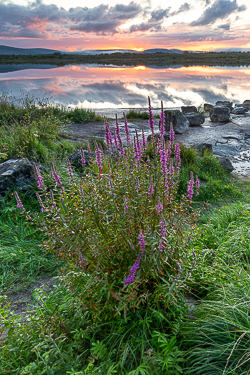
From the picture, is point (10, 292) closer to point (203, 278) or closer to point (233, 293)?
point (203, 278)

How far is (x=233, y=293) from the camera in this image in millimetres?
2643

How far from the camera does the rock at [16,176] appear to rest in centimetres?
573

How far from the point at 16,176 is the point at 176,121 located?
868cm

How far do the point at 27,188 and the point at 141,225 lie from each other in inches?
167

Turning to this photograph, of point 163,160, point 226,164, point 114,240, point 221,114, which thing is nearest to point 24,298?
point 114,240

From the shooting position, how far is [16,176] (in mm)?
5887

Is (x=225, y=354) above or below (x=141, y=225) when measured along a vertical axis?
below

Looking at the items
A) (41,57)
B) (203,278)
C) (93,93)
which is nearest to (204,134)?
(203,278)

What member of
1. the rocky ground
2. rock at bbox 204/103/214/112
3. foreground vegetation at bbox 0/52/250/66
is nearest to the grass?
the rocky ground

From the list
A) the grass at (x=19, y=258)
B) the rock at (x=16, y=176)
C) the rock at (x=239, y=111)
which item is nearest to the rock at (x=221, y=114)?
the rock at (x=239, y=111)

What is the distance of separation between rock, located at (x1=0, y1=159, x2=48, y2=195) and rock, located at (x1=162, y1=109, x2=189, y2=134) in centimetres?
757

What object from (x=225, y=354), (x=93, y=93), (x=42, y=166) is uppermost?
(x=93, y=93)

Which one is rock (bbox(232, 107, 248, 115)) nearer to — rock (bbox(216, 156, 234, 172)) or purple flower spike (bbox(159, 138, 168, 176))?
rock (bbox(216, 156, 234, 172))

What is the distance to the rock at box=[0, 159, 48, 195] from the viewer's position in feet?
18.8
